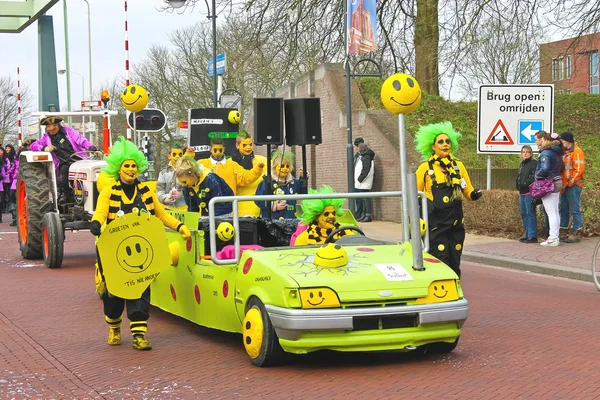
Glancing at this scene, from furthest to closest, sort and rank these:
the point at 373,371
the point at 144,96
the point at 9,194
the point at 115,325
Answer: the point at 9,194 → the point at 144,96 → the point at 115,325 → the point at 373,371

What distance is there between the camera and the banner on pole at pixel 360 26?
846 inches

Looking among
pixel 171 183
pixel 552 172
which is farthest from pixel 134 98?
pixel 552 172

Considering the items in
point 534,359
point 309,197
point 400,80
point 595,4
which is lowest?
point 534,359

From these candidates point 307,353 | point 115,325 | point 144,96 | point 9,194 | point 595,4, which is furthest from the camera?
point 9,194

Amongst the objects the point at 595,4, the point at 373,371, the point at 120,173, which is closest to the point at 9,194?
the point at 595,4

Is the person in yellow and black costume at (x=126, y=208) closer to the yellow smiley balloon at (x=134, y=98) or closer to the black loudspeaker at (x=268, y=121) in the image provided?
the black loudspeaker at (x=268, y=121)

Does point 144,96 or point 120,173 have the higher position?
point 144,96

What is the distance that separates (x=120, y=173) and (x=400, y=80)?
243 cm

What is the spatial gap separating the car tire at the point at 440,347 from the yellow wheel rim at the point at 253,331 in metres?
1.32

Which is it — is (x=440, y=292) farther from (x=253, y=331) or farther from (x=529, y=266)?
(x=529, y=266)

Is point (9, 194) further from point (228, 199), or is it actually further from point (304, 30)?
point (228, 199)

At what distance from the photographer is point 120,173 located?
8.48 m

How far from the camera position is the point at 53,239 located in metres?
14.1

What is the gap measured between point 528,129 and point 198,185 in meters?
8.98
